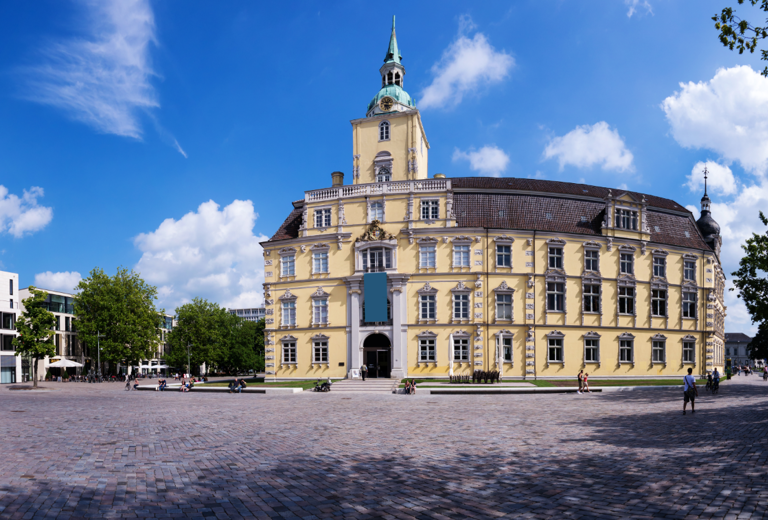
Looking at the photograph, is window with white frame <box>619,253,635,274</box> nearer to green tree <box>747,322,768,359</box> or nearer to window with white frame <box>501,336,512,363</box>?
window with white frame <box>501,336,512,363</box>

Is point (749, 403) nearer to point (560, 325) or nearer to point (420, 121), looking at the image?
point (560, 325)

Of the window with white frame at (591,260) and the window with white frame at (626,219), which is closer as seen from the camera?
the window with white frame at (591,260)

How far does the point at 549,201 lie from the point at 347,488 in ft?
147

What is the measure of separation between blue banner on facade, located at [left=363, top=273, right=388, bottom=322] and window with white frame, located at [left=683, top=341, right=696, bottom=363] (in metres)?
29.5

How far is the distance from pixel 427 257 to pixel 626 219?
19717 millimetres

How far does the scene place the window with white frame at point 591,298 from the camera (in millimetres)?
50219

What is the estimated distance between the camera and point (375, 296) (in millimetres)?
49125

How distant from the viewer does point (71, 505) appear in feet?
29.8

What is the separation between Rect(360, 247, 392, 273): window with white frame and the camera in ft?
163

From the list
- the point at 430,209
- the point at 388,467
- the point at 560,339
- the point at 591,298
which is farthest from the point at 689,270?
the point at 388,467

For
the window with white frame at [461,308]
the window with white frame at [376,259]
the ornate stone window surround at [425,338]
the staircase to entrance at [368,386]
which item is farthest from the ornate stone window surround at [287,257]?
the window with white frame at [461,308]

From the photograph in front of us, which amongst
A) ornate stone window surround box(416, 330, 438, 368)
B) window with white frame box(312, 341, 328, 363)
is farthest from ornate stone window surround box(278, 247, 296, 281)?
ornate stone window surround box(416, 330, 438, 368)

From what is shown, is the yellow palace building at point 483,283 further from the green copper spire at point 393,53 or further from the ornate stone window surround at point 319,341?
the green copper spire at point 393,53

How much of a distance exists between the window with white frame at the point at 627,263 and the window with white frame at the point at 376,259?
22017mm
